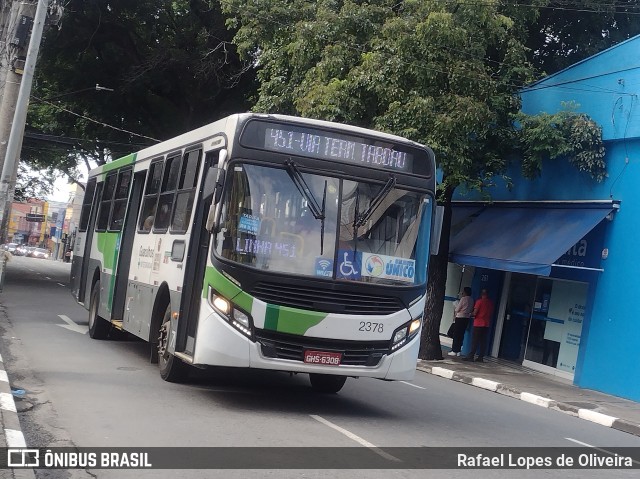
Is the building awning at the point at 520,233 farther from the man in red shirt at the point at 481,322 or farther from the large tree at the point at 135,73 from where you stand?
the large tree at the point at 135,73

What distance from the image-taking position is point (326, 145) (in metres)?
9.37

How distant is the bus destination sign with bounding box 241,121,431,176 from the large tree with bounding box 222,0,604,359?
6841 millimetres

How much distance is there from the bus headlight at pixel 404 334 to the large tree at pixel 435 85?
739 cm

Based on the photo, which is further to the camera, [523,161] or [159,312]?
[523,161]

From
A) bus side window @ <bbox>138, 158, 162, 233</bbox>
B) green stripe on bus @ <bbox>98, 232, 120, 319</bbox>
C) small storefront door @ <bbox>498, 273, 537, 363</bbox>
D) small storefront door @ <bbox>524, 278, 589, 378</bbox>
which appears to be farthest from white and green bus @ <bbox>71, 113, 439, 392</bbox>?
small storefront door @ <bbox>498, 273, 537, 363</bbox>

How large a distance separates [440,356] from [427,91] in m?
6.37

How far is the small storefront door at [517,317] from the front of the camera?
19609 mm

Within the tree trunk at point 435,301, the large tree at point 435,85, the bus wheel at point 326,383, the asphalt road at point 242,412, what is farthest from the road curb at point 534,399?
the bus wheel at point 326,383

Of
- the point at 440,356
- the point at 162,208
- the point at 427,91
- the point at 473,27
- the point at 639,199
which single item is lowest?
the point at 440,356

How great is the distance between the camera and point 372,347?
934cm

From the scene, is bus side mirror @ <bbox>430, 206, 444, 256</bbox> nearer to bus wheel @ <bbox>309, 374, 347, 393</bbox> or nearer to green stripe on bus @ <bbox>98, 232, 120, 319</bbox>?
bus wheel @ <bbox>309, 374, 347, 393</bbox>

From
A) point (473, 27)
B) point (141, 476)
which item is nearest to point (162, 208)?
point (141, 476)

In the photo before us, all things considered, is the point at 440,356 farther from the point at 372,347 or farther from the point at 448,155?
the point at 372,347

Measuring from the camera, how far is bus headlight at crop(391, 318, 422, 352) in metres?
9.48
